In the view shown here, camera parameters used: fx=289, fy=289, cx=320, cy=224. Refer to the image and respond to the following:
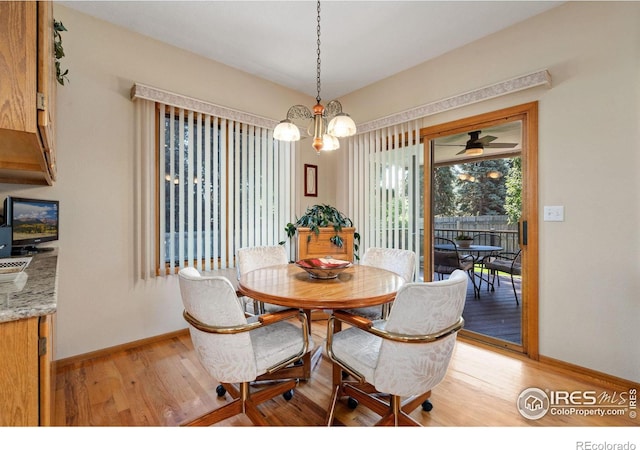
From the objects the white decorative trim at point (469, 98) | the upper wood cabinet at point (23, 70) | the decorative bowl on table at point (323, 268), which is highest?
the white decorative trim at point (469, 98)

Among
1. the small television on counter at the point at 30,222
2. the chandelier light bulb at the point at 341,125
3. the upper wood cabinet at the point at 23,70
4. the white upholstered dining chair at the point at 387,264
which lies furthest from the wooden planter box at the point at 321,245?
the upper wood cabinet at the point at 23,70

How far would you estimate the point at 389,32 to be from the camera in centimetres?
257

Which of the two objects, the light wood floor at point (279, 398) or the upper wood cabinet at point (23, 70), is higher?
the upper wood cabinet at point (23, 70)

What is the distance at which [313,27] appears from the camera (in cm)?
249

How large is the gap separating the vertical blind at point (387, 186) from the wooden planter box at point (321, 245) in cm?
43

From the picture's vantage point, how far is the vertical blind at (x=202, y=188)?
8.57 ft

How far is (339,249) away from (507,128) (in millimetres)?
1991

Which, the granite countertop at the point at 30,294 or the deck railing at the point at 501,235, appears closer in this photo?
the granite countertop at the point at 30,294

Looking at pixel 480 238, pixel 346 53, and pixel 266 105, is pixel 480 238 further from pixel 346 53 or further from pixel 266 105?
pixel 266 105

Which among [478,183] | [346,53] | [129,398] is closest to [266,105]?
[346,53]

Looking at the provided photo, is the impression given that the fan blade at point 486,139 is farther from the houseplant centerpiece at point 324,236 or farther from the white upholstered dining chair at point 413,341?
the white upholstered dining chair at point 413,341

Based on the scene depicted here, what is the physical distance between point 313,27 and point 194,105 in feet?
4.30

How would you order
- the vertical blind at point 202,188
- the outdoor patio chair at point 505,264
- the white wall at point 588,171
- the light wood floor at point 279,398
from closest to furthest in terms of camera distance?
the light wood floor at point 279,398, the white wall at point 588,171, the vertical blind at point 202,188, the outdoor patio chair at point 505,264

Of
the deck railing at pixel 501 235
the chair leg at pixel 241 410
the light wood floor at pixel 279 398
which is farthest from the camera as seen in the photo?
the deck railing at pixel 501 235
